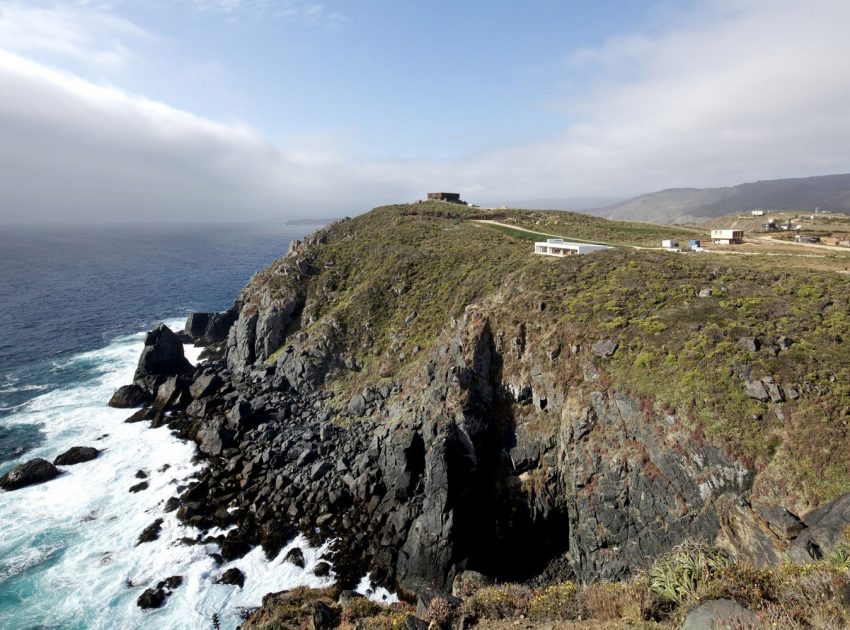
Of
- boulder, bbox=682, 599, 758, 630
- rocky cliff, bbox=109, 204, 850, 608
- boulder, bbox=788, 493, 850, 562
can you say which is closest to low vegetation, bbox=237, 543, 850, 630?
boulder, bbox=682, 599, 758, 630

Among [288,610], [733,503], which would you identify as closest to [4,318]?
[288,610]

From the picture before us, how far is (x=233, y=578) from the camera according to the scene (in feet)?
88.9

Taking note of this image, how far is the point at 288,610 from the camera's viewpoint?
21141 mm

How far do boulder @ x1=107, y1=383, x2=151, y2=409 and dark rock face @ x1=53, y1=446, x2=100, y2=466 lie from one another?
29.7 ft

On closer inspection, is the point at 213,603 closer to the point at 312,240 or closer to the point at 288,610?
the point at 288,610

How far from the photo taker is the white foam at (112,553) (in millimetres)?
25266

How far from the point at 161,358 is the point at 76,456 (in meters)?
16.6

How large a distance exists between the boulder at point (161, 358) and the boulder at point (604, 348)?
5018cm

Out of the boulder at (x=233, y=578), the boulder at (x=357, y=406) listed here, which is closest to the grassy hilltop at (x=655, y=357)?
the boulder at (x=357, y=406)

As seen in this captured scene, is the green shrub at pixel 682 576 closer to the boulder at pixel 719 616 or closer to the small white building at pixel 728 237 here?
the boulder at pixel 719 616

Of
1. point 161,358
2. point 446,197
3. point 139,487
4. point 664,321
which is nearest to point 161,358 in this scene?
point 161,358

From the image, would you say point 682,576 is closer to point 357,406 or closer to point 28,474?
point 357,406

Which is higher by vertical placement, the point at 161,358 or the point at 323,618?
the point at 161,358

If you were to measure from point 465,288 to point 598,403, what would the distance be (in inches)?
864
